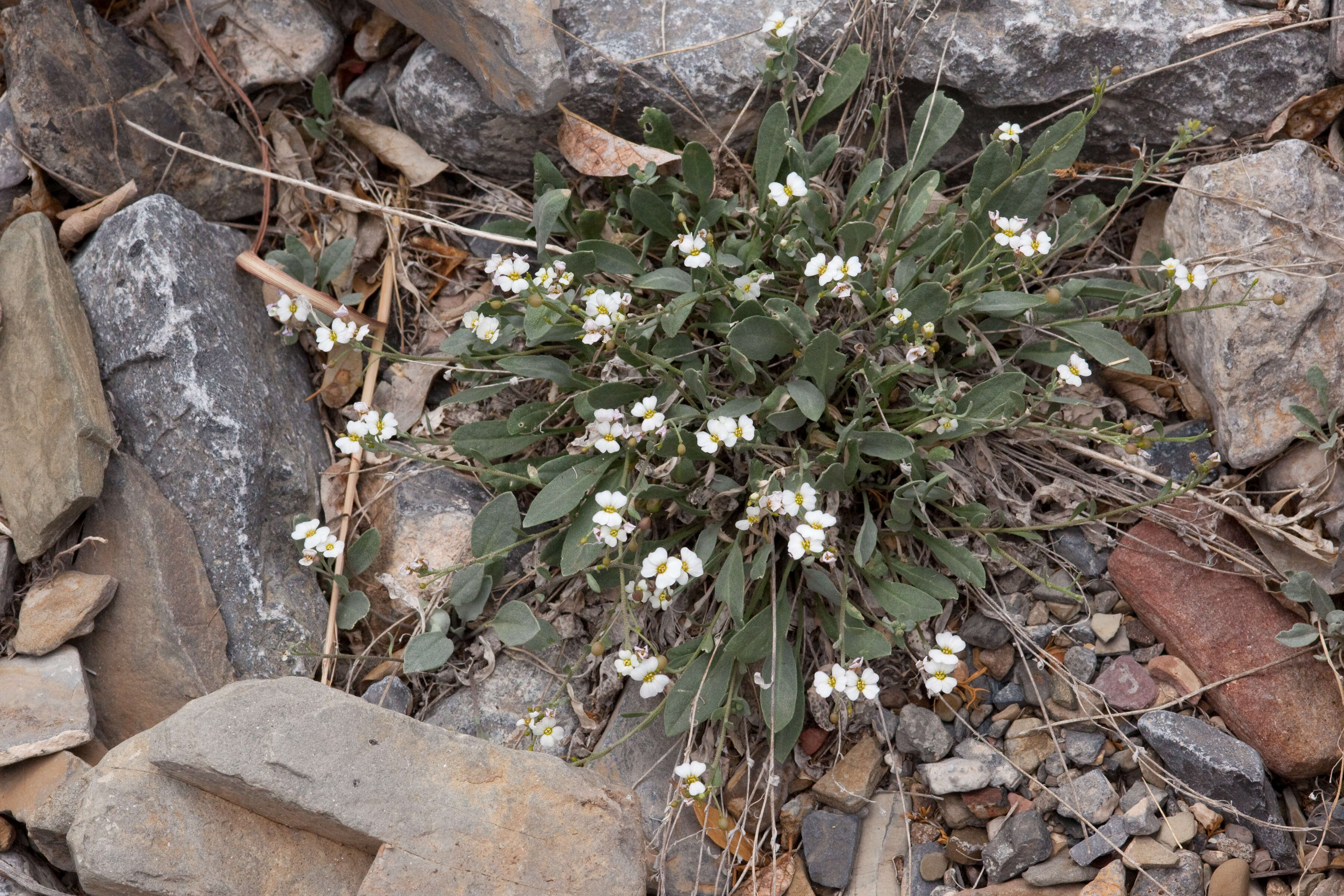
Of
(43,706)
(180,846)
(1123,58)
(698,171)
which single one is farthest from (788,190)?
(43,706)

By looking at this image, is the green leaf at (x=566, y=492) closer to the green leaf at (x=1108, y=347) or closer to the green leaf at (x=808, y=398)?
the green leaf at (x=808, y=398)

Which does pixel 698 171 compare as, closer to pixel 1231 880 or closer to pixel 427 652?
pixel 427 652

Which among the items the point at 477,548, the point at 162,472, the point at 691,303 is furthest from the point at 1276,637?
the point at 162,472

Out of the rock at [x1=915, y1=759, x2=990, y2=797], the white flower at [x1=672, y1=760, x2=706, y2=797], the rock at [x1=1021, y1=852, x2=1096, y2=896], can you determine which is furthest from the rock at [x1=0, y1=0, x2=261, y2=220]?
the rock at [x1=1021, y1=852, x2=1096, y2=896]

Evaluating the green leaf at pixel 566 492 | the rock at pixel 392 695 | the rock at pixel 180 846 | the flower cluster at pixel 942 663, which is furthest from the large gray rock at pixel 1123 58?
the rock at pixel 180 846

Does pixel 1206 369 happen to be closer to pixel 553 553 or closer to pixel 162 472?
pixel 553 553

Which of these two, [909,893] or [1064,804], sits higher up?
[1064,804]

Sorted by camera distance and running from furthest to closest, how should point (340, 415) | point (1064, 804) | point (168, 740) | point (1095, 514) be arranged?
1. point (340, 415)
2. point (1095, 514)
3. point (1064, 804)
4. point (168, 740)
